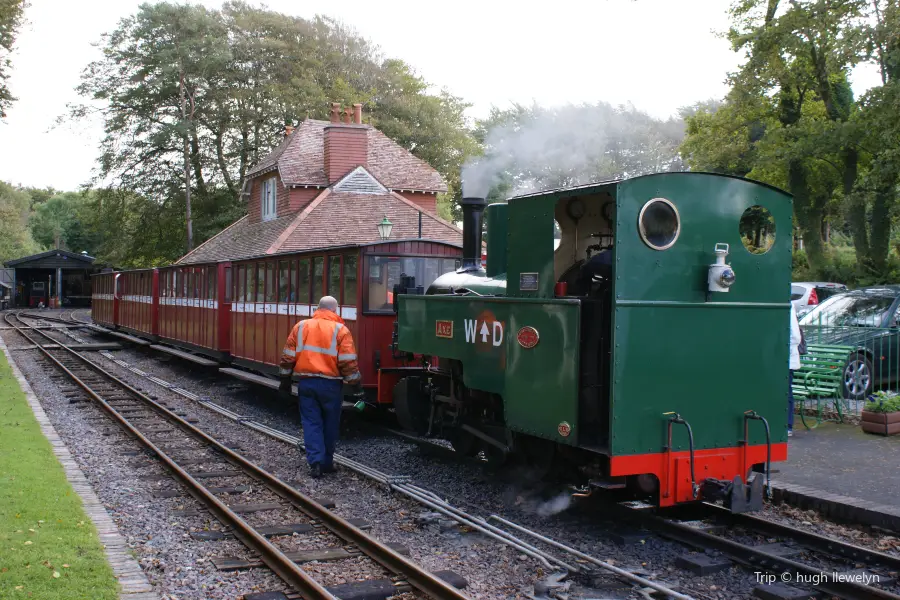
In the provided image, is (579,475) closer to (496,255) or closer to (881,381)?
(496,255)

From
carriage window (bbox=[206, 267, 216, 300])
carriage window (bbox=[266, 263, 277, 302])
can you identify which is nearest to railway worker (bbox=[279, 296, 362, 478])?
carriage window (bbox=[266, 263, 277, 302])

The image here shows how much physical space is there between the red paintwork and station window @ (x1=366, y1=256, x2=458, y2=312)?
17.7ft

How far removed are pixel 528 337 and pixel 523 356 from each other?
179mm

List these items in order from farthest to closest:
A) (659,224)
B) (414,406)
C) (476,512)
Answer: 1. (414,406)
2. (476,512)
3. (659,224)

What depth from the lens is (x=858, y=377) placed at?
11828 mm

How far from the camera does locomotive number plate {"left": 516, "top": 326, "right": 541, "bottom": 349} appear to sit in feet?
20.5

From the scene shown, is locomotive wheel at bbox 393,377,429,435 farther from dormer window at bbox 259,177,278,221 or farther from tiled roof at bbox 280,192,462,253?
dormer window at bbox 259,177,278,221

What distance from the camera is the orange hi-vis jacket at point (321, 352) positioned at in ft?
27.1

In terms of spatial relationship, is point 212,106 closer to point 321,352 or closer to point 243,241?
point 243,241

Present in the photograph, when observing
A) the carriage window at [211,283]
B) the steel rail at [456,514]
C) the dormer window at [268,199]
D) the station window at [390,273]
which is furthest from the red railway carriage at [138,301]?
the station window at [390,273]

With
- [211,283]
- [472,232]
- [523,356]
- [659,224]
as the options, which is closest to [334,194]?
[211,283]

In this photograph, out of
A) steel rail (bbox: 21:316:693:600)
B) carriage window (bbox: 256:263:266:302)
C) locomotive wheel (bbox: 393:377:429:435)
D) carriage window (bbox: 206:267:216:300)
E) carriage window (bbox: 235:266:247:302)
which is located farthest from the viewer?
carriage window (bbox: 206:267:216:300)

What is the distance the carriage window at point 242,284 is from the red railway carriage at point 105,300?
15.3 meters

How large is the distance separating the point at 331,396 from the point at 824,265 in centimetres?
2385
